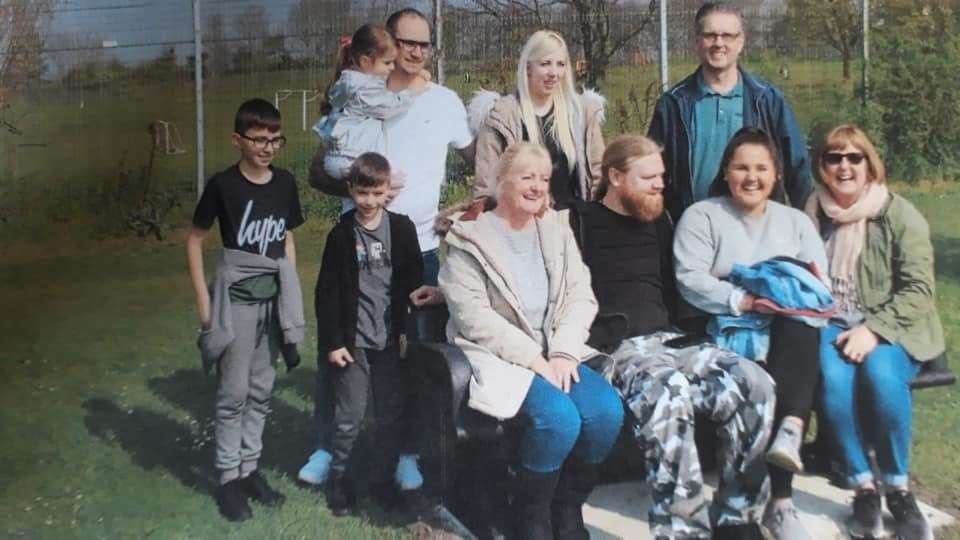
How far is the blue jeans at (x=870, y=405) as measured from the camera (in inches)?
178

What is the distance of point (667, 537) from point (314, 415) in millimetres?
1194

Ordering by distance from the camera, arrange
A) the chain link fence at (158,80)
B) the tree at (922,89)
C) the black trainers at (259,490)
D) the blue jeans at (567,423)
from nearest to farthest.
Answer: the blue jeans at (567,423)
the chain link fence at (158,80)
the black trainers at (259,490)
the tree at (922,89)

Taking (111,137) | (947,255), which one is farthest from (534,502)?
(111,137)

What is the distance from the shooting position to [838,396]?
4516 millimetres

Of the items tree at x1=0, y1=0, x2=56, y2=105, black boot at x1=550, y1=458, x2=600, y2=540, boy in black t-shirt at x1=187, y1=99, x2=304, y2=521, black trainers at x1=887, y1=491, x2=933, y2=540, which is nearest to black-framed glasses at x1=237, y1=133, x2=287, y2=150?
boy in black t-shirt at x1=187, y1=99, x2=304, y2=521

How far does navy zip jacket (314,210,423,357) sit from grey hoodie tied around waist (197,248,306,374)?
74mm

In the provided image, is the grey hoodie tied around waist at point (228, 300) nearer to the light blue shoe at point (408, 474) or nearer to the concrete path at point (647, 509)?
the light blue shoe at point (408, 474)

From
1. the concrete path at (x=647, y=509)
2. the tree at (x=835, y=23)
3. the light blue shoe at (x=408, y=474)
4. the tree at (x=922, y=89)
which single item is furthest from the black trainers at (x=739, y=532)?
the tree at (x=835, y=23)

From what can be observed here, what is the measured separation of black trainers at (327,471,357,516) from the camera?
175 inches

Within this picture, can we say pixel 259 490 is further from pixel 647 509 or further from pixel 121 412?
pixel 647 509

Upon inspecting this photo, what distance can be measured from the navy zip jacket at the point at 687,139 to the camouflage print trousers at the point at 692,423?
1.69ft

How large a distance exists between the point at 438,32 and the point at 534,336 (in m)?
1.03

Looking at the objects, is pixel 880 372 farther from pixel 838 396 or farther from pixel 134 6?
pixel 134 6

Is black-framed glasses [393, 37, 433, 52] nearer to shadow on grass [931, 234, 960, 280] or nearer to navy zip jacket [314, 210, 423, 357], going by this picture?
navy zip jacket [314, 210, 423, 357]
